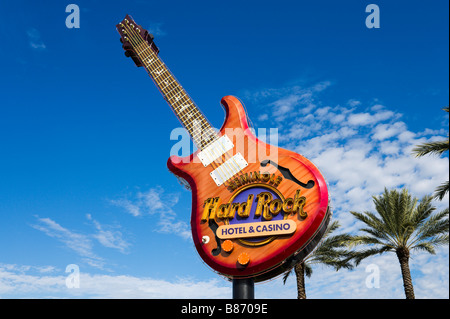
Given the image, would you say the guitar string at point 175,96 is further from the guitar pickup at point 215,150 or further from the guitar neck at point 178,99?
the guitar pickup at point 215,150

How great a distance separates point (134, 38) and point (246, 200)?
8931 millimetres

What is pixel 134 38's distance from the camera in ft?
50.4

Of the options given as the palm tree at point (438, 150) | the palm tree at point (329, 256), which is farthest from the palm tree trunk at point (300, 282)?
the palm tree at point (438, 150)

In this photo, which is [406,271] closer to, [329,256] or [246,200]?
[329,256]

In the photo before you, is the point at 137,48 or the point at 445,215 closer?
the point at 137,48

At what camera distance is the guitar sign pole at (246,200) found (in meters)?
9.24

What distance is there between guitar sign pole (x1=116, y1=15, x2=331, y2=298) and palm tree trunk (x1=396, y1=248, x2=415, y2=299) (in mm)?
9970

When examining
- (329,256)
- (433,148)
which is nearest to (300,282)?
(329,256)
